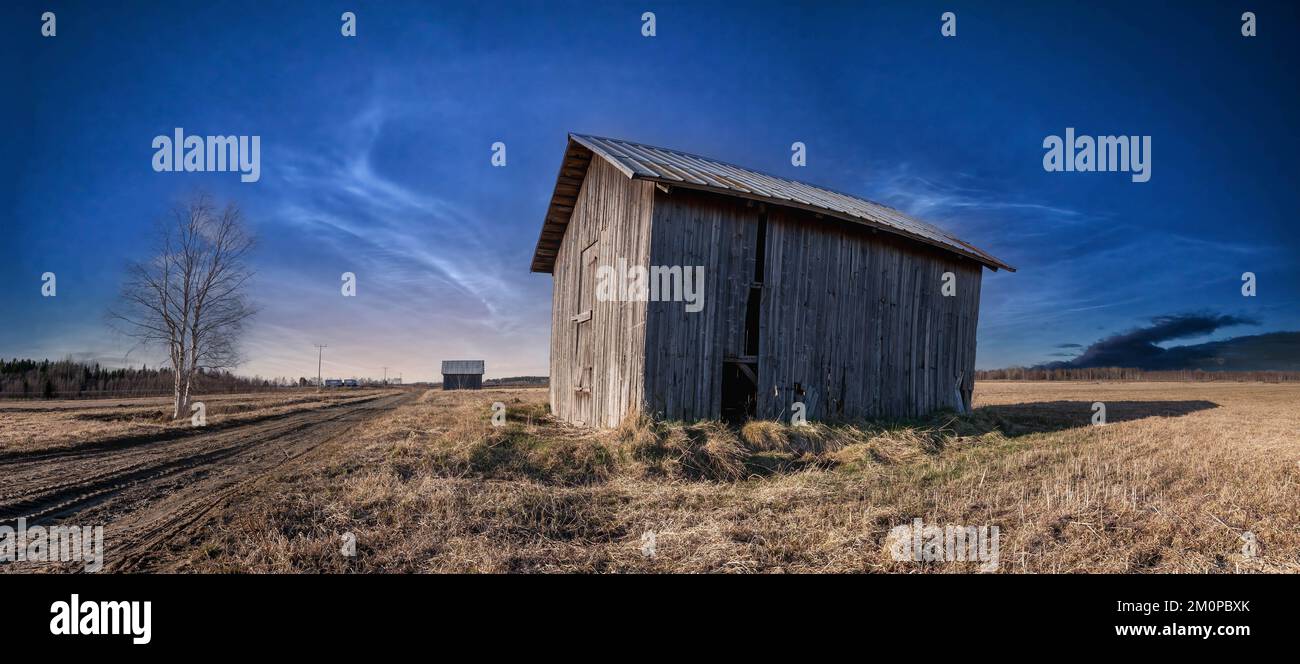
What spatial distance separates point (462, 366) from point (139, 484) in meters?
61.1

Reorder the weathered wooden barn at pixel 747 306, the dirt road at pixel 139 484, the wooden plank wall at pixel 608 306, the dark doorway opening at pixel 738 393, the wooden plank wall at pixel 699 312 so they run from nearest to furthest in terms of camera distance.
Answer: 1. the dirt road at pixel 139 484
2. the wooden plank wall at pixel 699 312
3. the weathered wooden barn at pixel 747 306
4. the wooden plank wall at pixel 608 306
5. the dark doorway opening at pixel 738 393

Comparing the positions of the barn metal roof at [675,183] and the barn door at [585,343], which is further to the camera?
the barn door at [585,343]

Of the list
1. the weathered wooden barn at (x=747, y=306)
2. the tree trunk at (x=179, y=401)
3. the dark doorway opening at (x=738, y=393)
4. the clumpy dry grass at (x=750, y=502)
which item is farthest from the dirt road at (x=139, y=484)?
the dark doorway opening at (x=738, y=393)

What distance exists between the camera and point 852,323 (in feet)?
42.8

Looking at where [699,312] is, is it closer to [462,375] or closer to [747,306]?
[747,306]

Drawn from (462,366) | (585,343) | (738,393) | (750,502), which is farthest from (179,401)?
(462,366)

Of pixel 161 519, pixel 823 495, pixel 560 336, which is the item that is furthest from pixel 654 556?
pixel 560 336

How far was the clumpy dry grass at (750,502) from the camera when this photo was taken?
14.5 feet

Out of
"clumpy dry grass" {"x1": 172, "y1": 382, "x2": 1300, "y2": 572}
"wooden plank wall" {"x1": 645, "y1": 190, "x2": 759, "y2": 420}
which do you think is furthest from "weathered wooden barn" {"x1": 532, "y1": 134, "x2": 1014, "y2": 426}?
"clumpy dry grass" {"x1": 172, "y1": 382, "x2": 1300, "y2": 572}

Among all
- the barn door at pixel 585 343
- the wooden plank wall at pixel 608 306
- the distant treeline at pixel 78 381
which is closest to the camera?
the wooden plank wall at pixel 608 306

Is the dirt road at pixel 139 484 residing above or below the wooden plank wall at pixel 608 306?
below

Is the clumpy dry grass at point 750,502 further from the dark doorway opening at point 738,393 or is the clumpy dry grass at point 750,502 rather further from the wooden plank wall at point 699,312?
the dark doorway opening at point 738,393

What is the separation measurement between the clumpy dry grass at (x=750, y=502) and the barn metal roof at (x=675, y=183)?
16.5 feet

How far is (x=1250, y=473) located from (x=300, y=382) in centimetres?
9106
